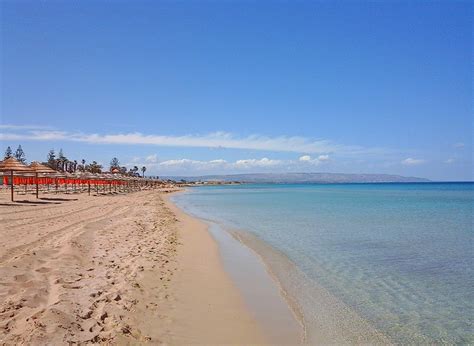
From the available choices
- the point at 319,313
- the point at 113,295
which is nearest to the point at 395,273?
the point at 319,313

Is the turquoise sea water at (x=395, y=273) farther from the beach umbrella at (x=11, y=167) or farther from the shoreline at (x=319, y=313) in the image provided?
the beach umbrella at (x=11, y=167)

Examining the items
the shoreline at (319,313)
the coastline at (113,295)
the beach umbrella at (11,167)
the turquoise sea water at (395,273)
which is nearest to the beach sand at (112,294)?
the coastline at (113,295)

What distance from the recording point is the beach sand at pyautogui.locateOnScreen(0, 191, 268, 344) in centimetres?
413

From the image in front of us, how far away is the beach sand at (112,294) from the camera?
4.13 metres

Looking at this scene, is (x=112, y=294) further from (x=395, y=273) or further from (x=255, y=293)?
(x=395, y=273)

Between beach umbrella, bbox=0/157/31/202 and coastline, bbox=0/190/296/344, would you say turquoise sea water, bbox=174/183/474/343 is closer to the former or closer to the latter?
coastline, bbox=0/190/296/344

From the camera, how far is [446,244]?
12672mm

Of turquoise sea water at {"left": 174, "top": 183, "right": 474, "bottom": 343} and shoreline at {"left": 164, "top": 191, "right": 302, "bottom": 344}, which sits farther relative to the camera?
turquoise sea water at {"left": 174, "top": 183, "right": 474, "bottom": 343}

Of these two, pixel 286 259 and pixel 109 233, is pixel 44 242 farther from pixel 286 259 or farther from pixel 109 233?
pixel 286 259

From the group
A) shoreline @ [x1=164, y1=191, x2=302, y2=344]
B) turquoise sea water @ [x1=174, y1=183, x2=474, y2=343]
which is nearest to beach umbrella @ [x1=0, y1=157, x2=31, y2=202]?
turquoise sea water @ [x1=174, y1=183, x2=474, y2=343]

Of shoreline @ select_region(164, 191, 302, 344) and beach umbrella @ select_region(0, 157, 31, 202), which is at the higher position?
beach umbrella @ select_region(0, 157, 31, 202)

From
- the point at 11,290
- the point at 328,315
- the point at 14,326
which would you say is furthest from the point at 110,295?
the point at 328,315

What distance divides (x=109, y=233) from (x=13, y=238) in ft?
9.12

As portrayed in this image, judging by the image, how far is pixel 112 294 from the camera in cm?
545
